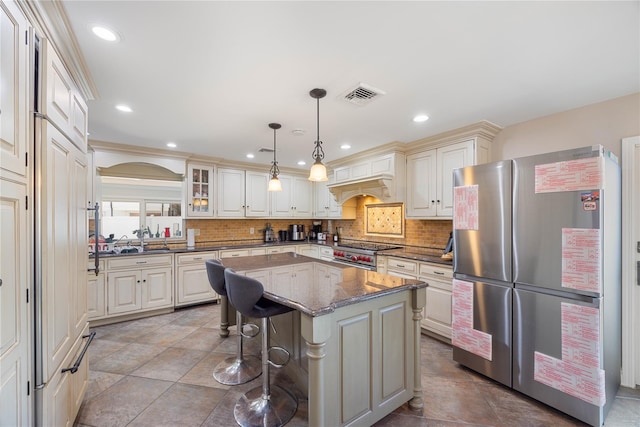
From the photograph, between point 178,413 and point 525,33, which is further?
point 178,413

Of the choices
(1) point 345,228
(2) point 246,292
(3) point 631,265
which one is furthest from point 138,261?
(3) point 631,265

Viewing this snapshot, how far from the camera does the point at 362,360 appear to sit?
1651 mm

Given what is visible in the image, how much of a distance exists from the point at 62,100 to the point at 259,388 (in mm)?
2320

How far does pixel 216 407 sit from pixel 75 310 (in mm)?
1162

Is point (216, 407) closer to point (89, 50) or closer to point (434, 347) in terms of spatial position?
point (434, 347)

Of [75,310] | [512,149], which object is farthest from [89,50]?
[512,149]

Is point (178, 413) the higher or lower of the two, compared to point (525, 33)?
lower

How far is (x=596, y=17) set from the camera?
55.4 inches

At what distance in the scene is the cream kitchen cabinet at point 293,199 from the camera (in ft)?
17.2

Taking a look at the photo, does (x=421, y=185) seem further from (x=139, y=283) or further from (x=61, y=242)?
(x=139, y=283)

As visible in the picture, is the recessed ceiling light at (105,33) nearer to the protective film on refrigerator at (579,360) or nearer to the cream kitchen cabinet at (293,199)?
the protective film on refrigerator at (579,360)

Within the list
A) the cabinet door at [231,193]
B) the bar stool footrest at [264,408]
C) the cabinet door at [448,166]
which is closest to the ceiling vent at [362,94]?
the cabinet door at [448,166]

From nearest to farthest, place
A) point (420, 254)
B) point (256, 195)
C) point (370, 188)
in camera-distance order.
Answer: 1. point (420, 254)
2. point (370, 188)
3. point (256, 195)

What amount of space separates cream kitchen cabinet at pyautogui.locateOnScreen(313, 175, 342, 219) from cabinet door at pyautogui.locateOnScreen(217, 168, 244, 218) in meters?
1.55
